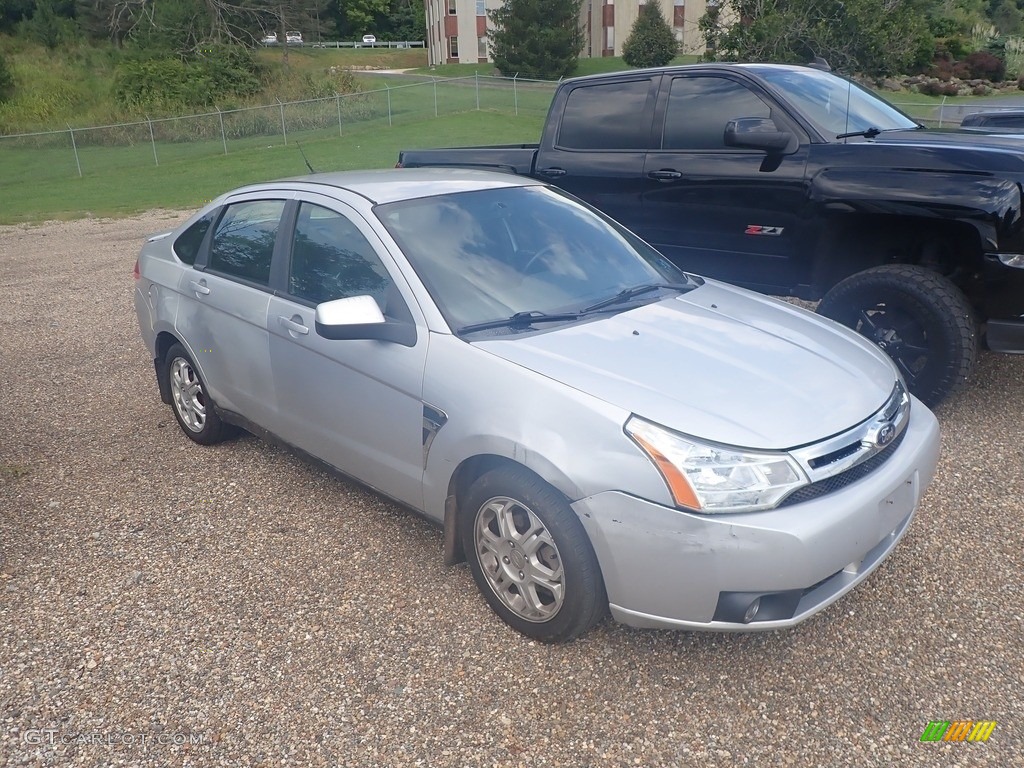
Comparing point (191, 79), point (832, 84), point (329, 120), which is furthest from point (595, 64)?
point (832, 84)

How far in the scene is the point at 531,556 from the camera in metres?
2.94

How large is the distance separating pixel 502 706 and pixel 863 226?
12.3 ft

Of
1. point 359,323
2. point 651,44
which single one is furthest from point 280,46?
point 359,323

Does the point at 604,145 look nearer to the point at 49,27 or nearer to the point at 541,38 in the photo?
the point at 541,38

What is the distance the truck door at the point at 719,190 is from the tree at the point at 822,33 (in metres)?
18.2

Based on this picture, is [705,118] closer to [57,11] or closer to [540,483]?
[540,483]

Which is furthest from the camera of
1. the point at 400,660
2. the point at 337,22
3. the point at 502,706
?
the point at 337,22

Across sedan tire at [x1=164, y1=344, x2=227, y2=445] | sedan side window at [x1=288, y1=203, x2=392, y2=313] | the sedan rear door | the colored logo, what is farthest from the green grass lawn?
the colored logo

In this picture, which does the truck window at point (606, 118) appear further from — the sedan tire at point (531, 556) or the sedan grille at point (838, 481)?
the sedan tire at point (531, 556)

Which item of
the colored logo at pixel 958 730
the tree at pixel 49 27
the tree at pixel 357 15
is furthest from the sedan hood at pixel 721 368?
the tree at pixel 357 15

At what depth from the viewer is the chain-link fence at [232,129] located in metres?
24.0

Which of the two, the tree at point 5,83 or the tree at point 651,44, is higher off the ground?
the tree at point 651,44

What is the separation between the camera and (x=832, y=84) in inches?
235

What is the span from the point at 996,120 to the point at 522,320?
6.46 m
